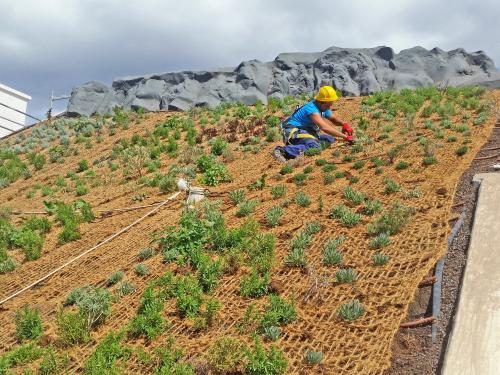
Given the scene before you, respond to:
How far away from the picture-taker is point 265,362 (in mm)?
4562

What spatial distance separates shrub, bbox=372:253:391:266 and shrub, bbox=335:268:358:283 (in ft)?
1.14

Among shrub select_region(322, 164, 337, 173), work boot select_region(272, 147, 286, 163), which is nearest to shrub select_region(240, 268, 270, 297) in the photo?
shrub select_region(322, 164, 337, 173)

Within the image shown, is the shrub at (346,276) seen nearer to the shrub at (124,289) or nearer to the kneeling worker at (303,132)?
the shrub at (124,289)

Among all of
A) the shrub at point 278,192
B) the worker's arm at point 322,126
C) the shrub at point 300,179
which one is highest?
the worker's arm at point 322,126

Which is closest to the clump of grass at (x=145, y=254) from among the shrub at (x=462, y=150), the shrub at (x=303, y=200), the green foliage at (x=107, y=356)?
the green foliage at (x=107, y=356)

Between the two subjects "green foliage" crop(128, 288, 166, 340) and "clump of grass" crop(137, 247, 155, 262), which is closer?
"green foliage" crop(128, 288, 166, 340)

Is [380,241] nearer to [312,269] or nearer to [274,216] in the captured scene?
[312,269]

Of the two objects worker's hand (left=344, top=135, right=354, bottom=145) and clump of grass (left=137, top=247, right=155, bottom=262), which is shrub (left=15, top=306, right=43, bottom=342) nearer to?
clump of grass (left=137, top=247, right=155, bottom=262)

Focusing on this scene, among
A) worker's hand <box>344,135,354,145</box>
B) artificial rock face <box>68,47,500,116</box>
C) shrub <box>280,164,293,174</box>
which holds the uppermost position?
artificial rock face <box>68,47,500,116</box>

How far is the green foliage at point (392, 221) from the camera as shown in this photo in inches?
263

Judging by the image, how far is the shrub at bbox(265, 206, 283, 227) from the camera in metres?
7.83

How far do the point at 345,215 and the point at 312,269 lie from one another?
1535mm

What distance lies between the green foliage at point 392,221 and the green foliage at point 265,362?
278 centimetres

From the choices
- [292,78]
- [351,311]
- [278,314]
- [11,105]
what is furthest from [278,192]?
[11,105]
